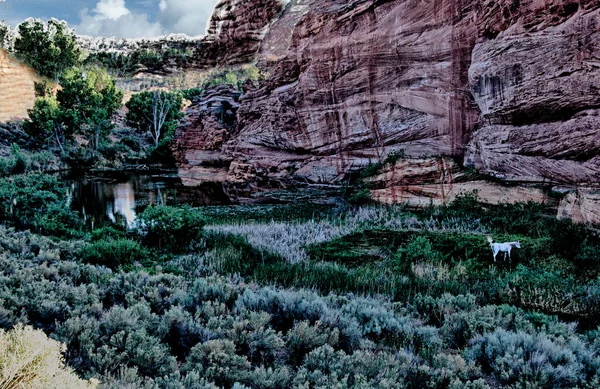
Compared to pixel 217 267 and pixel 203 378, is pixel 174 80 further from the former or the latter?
pixel 203 378

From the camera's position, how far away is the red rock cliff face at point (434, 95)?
37.6 feet

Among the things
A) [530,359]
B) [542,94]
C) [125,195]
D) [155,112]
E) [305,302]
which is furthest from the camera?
[155,112]

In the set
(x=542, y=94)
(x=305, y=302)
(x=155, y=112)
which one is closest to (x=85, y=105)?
(x=155, y=112)

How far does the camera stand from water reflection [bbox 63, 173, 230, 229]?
704 inches

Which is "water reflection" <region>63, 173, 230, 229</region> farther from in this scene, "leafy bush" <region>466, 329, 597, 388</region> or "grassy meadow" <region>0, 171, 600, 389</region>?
"leafy bush" <region>466, 329, 597, 388</region>

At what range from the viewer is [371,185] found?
57.2ft

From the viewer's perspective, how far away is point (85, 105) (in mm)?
40281

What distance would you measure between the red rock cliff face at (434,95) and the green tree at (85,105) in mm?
18369

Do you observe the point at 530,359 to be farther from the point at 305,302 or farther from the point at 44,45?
the point at 44,45

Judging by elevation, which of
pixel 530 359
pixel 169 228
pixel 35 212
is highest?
pixel 35 212

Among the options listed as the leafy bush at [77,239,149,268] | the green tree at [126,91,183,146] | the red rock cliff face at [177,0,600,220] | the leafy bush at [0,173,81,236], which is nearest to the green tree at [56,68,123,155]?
the green tree at [126,91,183,146]

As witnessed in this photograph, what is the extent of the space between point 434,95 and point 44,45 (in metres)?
52.1

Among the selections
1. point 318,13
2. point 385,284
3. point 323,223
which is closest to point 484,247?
point 385,284

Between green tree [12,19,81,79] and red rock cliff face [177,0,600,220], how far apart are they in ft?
111
